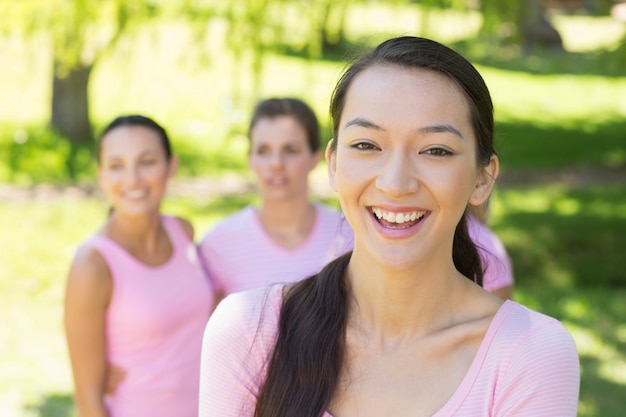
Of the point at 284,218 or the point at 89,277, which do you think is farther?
the point at 284,218

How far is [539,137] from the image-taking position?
1650 centimetres

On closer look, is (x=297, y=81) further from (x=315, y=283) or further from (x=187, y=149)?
(x=315, y=283)

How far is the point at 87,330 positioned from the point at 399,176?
165 centimetres

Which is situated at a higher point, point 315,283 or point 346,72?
point 346,72

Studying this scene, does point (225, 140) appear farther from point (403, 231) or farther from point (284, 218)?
point (403, 231)

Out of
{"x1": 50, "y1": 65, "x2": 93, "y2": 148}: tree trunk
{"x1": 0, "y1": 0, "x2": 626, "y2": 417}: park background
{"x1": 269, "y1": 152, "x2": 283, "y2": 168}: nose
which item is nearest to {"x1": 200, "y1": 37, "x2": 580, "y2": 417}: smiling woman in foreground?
{"x1": 0, "y1": 0, "x2": 626, "y2": 417}: park background

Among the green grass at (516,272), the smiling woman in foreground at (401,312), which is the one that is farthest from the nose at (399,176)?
the green grass at (516,272)

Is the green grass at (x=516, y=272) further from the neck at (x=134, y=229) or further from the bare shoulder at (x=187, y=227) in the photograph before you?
the neck at (x=134, y=229)

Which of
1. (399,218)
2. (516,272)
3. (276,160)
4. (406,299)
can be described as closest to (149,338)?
(276,160)

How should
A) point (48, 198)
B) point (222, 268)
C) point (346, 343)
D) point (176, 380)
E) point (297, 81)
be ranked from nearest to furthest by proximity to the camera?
point (346, 343) < point (176, 380) < point (222, 268) < point (48, 198) < point (297, 81)

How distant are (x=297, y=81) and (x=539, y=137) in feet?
14.6

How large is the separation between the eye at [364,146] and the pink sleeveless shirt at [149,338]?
1.59m

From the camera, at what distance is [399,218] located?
6.22 ft

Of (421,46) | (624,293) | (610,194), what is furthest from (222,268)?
(610,194)
